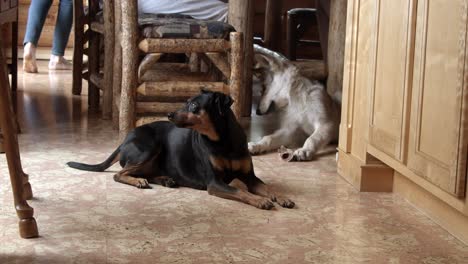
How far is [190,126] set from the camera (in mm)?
2912

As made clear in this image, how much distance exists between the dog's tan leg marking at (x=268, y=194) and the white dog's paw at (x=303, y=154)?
2.16 feet

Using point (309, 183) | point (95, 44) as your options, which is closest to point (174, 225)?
point (309, 183)

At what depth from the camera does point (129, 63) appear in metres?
3.76

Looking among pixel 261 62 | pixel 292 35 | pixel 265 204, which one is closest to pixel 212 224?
pixel 265 204

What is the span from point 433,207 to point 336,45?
1.79m

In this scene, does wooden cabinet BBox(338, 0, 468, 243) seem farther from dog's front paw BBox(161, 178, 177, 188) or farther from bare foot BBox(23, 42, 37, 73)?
bare foot BBox(23, 42, 37, 73)

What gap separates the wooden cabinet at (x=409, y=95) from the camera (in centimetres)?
234

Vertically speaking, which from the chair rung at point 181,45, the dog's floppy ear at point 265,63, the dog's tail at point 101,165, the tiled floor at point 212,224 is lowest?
the tiled floor at point 212,224

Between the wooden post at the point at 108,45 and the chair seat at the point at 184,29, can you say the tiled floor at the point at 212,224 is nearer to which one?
the chair seat at the point at 184,29

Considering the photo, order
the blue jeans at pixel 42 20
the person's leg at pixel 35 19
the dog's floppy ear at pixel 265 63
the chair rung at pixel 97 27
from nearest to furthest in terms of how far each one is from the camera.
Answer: the dog's floppy ear at pixel 265 63 < the chair rung at pixel 97 27 < the blue jeans at pixel 42 20 < the person's leg at pixel 35 19

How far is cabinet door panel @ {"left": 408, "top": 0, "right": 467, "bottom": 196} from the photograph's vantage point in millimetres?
2309

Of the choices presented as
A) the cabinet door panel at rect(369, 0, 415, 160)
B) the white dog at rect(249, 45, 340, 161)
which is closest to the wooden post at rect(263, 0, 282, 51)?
the white dog at rect(249, 45, 340, 161)

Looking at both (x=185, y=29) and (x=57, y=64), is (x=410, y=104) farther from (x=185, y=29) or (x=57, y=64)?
(x=57, y=64)

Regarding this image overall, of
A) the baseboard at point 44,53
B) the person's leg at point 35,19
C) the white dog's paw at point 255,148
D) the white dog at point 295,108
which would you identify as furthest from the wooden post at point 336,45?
the baseboard at point 44,53
